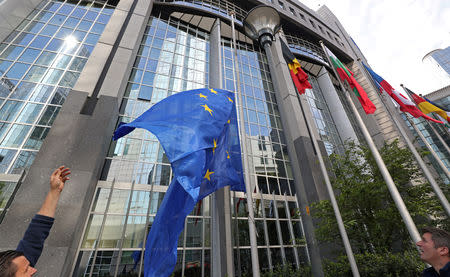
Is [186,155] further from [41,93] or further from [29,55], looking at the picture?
[29,55]

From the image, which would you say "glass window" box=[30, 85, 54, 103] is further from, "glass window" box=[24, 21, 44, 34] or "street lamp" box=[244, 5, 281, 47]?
"street lamp" box=[244, 5, 281, 47]

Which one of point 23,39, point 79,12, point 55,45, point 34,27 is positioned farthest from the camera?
point 79,12

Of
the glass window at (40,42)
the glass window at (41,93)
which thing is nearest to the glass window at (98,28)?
the glass window at (40,42)

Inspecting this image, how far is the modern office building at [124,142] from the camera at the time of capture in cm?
891

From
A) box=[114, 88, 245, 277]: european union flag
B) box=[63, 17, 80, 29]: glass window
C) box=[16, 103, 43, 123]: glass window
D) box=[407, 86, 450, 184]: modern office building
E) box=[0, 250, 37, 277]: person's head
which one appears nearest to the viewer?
box=[0, 250, 37, 277]: person's head

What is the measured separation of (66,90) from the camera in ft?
40.5

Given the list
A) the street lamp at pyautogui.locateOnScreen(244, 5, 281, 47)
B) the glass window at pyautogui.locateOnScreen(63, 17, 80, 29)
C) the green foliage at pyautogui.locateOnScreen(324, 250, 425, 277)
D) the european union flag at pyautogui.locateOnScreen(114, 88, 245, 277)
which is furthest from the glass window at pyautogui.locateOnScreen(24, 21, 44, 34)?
the green foliage at pyautogui.locateOnScreen(324, 250, 425, 277)

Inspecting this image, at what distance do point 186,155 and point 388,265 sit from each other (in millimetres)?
8753

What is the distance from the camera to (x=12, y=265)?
1.48 metres

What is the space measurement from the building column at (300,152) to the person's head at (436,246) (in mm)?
9455

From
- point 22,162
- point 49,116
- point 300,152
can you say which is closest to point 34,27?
point 49,116

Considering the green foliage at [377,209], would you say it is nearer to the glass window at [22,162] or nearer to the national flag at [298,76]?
the national flag at [298,76]

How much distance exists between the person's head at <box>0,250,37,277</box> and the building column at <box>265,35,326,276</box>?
10854mm

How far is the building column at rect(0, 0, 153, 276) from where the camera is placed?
24.8 ft
